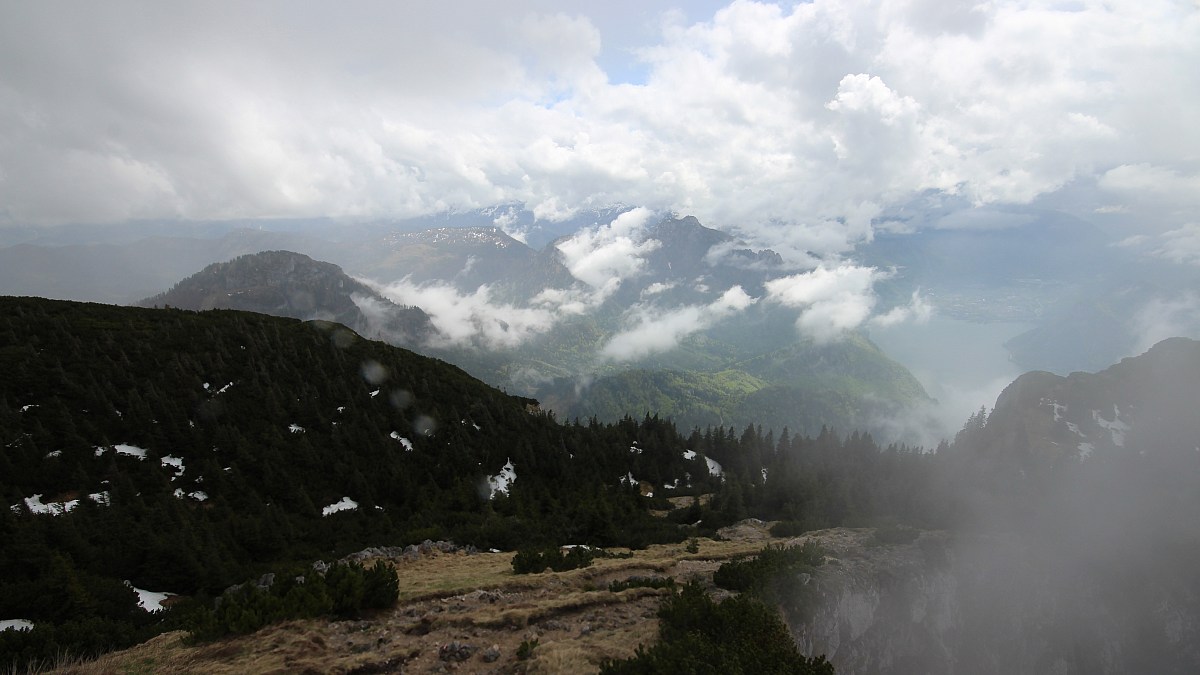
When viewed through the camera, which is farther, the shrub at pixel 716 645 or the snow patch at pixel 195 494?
the snow patch at pixel 195 494

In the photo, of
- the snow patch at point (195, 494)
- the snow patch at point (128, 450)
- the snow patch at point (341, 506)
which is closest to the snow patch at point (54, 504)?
the snow patch at point (195, 494)

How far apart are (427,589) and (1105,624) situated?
39586mm

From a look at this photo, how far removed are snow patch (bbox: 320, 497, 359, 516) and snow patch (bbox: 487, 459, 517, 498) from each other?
14.0 m

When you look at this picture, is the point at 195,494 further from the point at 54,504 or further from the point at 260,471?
the point at 54,504

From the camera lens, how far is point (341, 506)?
48.3m

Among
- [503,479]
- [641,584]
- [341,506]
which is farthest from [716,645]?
[503,479]

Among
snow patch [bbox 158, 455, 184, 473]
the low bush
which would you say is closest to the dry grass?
the low bush

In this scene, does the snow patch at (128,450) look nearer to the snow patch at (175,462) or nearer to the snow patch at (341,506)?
the snow patch at (175,462)

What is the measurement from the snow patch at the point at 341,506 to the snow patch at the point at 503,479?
14015 millimetres

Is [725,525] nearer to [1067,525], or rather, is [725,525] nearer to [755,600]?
[755,600]

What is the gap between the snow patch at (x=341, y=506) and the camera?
153 feet

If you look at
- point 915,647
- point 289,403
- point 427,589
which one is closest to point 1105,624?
point 915,647

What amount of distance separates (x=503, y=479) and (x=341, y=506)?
20218 millimetres

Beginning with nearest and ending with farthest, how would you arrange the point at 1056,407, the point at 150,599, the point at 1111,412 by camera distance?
the point at 150,599
the point at 1111,412
the point at 1056,407
